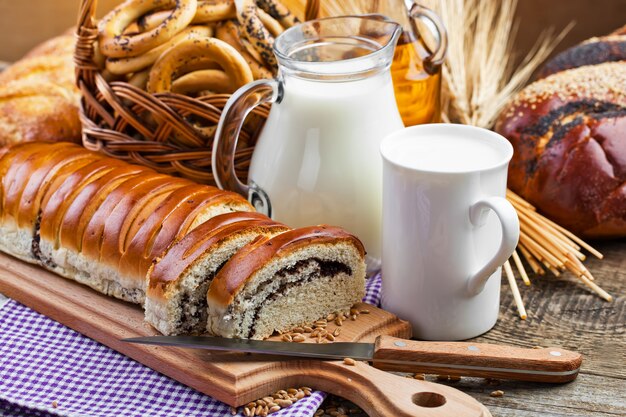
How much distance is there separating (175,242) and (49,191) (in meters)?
0.41

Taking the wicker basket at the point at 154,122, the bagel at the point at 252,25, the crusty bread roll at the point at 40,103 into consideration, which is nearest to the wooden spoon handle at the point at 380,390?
the wicker basket at the point at 154,122

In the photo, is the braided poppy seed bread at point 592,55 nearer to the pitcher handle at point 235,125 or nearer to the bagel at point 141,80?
the pitcher handle at point 235,125

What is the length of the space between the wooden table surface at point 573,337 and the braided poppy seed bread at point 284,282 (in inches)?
11.5

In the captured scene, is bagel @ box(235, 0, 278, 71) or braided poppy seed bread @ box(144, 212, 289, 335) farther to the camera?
bagel @ box(235, 0, 278, 71)

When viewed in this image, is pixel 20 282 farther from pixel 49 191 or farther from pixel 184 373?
pixel 184 373

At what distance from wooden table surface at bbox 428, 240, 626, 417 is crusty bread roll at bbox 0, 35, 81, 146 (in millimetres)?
1220

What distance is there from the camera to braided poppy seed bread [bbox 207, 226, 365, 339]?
146 cm

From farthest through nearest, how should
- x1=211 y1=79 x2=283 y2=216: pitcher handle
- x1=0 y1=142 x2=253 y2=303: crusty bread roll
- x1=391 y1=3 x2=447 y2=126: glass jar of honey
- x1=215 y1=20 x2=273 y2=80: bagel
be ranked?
1. x1=215 y1=20 x2=273 y2=80: bagel
2. x1=391 y1=3 x2=447 y2=126: glass jar of honey
3. x1=211 y1=79 x2=283 y2=216: pitcher handle
4. x1=0 y1=142 x2=253 y2=303: crusty bread roll

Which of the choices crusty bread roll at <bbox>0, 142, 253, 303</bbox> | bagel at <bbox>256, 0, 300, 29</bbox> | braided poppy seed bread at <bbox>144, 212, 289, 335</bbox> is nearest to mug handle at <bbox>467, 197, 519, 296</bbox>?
braided poppy seed bread at <bbox>144, 212, 289, 335</bbox>

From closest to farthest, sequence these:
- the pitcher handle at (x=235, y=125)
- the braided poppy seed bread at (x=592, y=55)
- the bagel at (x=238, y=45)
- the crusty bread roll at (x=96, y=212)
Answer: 1. the crusty bread roll at (x=96, y=212)
2. the pitcher handle at (x=235, y=125)
3. the bagel at (x=238, y=45)
4. the braided poppy seed bread at (x=592, y=55)

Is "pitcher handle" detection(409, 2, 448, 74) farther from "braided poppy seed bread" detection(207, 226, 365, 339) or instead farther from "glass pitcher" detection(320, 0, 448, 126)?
"braided poppy seed bread" detection(207, 226, 365, 339)

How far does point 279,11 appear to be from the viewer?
6.63 feet

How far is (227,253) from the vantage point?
5.03ft

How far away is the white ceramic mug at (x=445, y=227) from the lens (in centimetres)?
151
